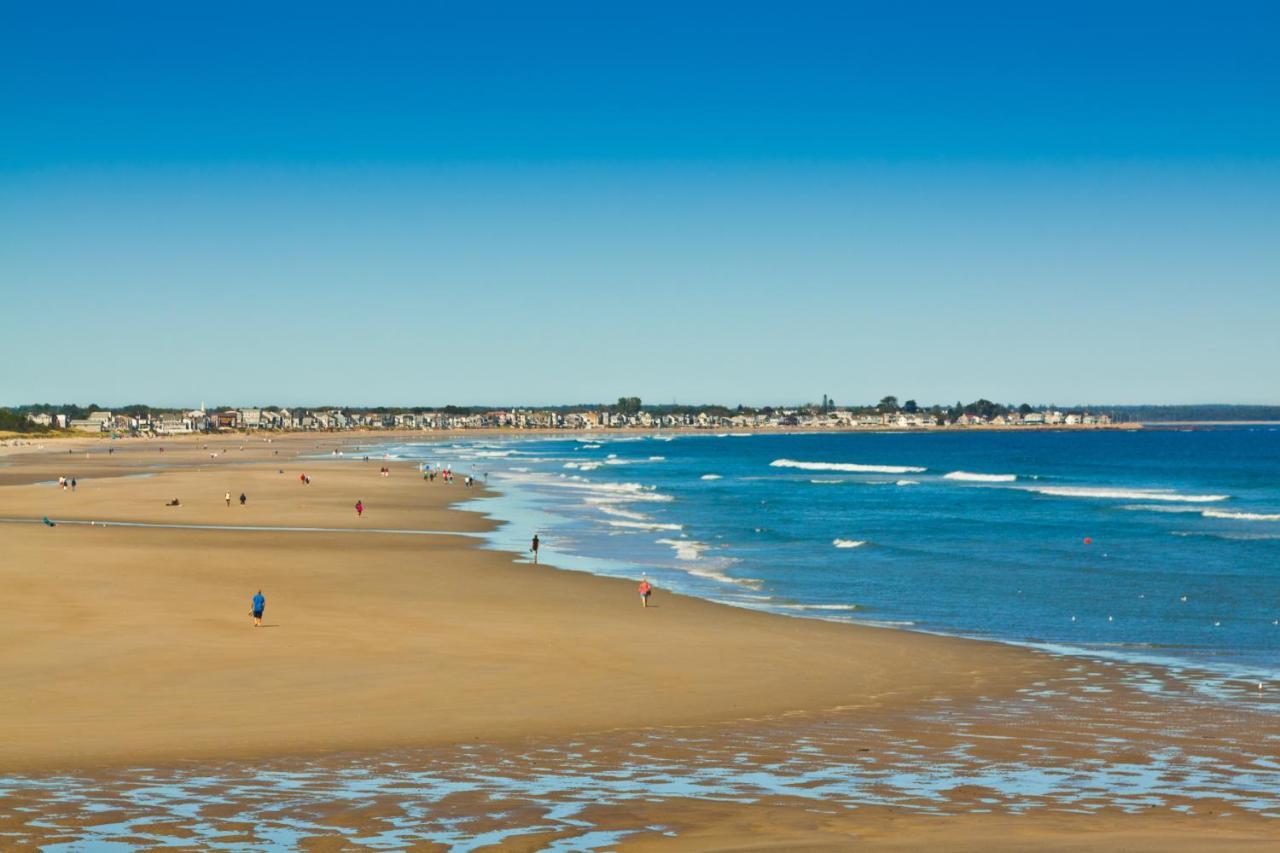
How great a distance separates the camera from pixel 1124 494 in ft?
279

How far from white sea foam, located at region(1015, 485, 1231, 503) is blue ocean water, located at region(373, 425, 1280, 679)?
20cm

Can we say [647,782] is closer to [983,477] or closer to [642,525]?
[642,525]

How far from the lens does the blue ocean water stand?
104 feet

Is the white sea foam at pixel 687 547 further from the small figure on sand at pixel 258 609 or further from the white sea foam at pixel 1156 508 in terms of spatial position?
the white sea foam at pixel 1156 508

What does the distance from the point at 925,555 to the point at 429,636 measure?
83.7 feet

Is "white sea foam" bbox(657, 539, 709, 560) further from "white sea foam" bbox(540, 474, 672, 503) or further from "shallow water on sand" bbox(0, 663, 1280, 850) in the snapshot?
"shallow water on sand" bbox(0, 663, 1280, 850)

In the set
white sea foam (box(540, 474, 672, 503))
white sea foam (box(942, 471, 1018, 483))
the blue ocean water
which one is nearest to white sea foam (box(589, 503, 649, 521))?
the blue ocean water

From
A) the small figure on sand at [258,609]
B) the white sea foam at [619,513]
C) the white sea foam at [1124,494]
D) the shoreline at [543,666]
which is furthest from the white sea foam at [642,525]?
the white sea foam at [1124,494]

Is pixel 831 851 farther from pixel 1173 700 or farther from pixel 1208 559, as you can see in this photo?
pixel 1208 559

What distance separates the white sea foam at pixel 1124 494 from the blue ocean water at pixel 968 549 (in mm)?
205

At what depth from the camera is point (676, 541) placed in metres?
53.3

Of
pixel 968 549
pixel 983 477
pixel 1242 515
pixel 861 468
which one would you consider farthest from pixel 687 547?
pixel 861 468

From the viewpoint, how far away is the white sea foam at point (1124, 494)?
262ft

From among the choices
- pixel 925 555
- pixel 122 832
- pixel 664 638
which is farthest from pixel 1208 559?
pixel 122 832
